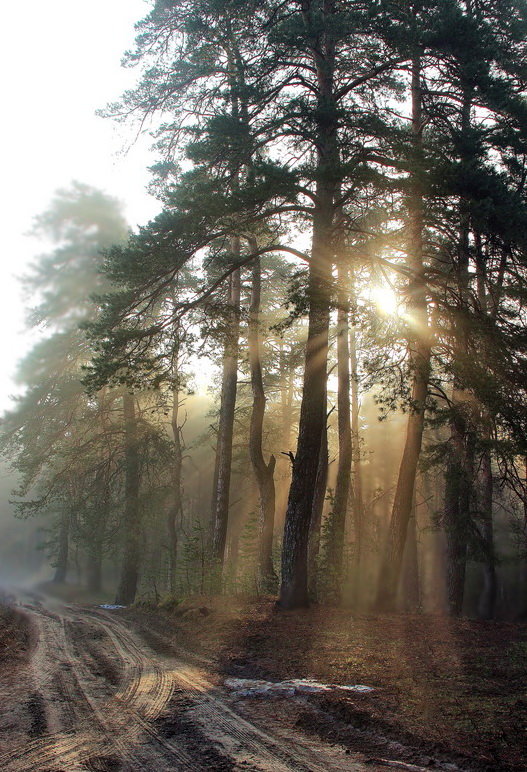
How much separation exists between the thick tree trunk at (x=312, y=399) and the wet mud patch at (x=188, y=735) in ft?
19.6

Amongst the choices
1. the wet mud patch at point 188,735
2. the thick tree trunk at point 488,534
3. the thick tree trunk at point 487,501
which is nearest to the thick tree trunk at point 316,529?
the thick tree trunk at point 487,501

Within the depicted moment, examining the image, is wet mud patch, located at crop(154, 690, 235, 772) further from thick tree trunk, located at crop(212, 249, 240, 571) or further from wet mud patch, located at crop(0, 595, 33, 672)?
thick tree trunk, located at crop(212, 249, 240, 571)

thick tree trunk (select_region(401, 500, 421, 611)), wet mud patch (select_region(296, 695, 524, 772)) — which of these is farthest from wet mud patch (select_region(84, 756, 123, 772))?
thick tree trunk (select_region(401, 500, 421, 611))

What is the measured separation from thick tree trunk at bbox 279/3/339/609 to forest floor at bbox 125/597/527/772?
779 millimetres

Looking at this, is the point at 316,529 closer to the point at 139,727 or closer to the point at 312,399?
the point at 312,399

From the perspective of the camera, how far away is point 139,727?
4609mm

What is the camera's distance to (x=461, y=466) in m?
14.5

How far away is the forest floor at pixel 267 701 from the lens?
405 cm

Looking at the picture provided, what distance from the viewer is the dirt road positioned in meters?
3.91

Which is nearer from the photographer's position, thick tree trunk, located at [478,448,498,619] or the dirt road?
the dirt road

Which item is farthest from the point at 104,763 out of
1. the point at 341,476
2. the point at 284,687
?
the point at 341,476

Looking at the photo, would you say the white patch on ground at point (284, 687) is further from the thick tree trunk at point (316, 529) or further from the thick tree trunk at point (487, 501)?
the thick tree trunk at point (316, 529)

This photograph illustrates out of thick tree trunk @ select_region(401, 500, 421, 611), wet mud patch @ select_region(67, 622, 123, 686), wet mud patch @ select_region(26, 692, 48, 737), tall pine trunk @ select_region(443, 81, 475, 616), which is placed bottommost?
wet mud patch @ select_region(67, 622, 123, 686)

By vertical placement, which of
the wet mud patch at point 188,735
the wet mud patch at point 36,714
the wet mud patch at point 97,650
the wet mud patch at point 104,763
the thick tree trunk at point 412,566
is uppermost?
the thick tree trunk at point 412,566
